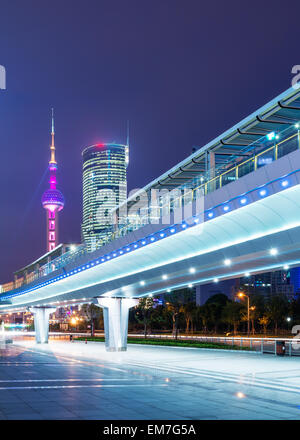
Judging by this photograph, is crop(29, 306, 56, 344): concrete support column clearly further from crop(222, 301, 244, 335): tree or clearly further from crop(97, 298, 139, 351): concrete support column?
crop(222, 301, 244, 335): tree

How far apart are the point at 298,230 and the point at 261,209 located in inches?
103

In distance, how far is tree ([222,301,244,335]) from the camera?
98.3 m

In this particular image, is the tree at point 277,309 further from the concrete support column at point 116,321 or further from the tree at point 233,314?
the concrete support column at point 116,321

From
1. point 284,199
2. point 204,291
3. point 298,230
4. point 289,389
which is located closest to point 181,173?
point 298,230

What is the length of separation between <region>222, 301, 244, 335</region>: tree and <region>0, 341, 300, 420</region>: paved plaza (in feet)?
238

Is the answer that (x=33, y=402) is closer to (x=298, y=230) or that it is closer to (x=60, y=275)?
(x=298, y=230)

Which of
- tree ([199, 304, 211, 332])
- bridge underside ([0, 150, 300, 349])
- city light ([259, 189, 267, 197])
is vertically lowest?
→ tree ([199, 304, 211, 332])

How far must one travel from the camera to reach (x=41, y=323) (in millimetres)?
77750

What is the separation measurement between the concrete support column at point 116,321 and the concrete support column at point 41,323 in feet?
88.6

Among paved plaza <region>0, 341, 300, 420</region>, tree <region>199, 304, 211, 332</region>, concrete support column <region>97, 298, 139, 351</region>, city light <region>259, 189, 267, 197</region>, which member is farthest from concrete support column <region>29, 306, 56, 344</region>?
city light <region>259, 189, 267, 197</region>

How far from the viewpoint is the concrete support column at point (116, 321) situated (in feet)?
157

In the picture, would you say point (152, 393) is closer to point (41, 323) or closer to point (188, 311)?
point (41, 323)

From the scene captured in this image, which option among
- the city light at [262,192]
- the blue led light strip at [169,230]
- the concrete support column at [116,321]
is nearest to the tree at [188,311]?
the concrete support column at [116,321]

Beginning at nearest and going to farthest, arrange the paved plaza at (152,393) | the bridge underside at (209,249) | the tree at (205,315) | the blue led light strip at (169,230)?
the paved plaza at (152,393) < the blue led light strip at (169,230) < the bridge underside at (209,249) < the tree at (205,315)
